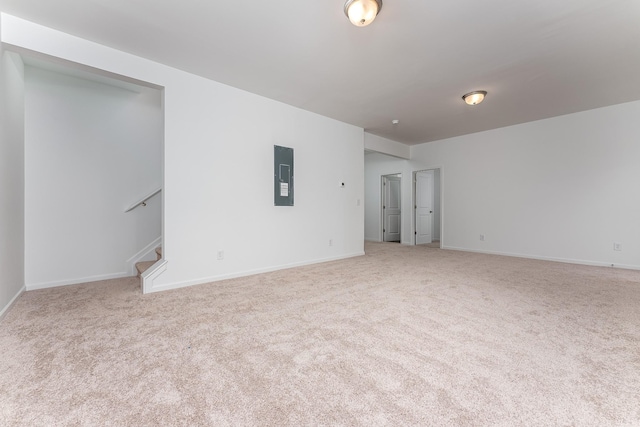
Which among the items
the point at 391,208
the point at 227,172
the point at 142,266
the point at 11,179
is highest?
the point at 227,172

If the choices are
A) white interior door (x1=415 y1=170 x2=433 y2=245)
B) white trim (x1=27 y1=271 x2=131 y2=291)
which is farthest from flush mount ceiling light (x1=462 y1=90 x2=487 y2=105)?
white trim (x1=27 y1=271 x2=131 y2=291)

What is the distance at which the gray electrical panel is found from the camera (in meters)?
4.25

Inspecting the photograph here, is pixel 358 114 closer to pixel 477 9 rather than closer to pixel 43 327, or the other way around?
pixel 477 9

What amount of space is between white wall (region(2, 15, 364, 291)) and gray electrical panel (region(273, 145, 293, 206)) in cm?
10

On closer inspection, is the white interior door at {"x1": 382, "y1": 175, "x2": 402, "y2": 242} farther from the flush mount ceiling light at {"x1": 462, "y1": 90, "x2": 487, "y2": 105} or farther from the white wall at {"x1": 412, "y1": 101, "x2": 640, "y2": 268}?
the flush mount ceiling light at {"x1": 462, "y1": 90, "x2": 487, "y2": 105}

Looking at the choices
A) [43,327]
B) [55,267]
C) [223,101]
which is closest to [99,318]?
[43,327]

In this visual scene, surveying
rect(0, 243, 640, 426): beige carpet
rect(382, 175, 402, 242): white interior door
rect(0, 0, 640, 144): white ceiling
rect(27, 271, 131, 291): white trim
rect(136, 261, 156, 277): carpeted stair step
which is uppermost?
rect(0, 0, 640, 144): white ceiling

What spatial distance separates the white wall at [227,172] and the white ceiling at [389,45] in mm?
178

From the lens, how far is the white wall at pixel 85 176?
3.35m

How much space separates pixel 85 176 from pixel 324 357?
4.07 metres

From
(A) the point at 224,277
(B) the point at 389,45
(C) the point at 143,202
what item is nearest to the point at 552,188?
(B) the point at 389,45

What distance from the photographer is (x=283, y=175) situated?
14.2 feet

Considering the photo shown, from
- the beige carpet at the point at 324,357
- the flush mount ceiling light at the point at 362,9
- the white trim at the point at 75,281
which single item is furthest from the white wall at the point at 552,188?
the white trim at the point at 75,281

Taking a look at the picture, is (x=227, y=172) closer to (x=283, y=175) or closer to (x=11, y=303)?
(x=283, y=175)
